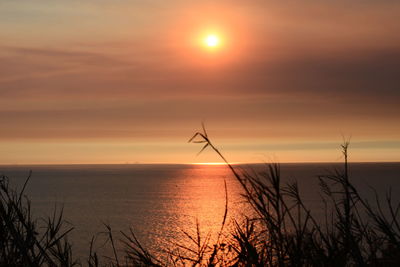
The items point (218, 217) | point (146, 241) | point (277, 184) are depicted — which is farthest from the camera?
point (218, 217)

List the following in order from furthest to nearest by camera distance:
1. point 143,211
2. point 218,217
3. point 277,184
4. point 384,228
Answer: point 143,211 → point 218,217 → point 384,228 → point 277,184

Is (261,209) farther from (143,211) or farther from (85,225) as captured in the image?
(143,211)

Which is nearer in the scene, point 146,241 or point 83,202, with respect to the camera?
point 146,241

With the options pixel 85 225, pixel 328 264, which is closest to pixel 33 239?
pixel 328 264

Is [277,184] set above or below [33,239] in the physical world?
above

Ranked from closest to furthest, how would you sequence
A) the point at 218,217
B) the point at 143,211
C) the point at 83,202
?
the point at 218,217 → the point at 143,211 → the point at 83,202

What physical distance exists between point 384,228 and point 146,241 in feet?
329

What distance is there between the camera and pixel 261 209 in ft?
11.2

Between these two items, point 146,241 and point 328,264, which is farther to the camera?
point 146,241

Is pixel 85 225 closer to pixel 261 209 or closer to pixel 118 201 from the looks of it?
pixel 118 201

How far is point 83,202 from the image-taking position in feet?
611

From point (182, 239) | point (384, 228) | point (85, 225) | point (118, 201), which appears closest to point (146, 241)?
point (182, 239)

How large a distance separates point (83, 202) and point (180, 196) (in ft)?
115

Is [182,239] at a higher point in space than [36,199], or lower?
lower
